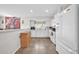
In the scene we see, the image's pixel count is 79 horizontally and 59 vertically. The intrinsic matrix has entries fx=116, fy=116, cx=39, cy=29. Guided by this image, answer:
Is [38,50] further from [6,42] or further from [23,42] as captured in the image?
[6,42]

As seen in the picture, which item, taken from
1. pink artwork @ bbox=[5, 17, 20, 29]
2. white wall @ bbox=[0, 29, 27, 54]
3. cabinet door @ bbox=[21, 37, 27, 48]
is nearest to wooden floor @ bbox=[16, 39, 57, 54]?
cabinet door @ bbox=[21, 37, 27, 48]

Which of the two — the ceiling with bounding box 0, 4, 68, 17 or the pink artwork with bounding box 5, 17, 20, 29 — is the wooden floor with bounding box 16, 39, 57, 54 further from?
the pink artwork with bounding box 5, 17, 20, 29

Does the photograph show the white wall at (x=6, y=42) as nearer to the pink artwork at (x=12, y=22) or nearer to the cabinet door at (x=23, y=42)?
the cabinet door at (x=23, y=42)

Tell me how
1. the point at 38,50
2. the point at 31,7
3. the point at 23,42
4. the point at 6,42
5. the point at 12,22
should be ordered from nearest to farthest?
the point at 6,42, the point at 38,50, the point at 23,42, the point at 31,7, the point at 12,22

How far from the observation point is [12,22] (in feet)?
34.0

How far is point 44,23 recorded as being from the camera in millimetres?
11016

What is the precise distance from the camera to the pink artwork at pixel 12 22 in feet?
32.4

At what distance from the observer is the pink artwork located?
32.4ft

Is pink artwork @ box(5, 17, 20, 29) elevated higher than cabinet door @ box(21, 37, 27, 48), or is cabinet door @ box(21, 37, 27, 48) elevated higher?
pink artwork @ box(5, 17, 20, 29)

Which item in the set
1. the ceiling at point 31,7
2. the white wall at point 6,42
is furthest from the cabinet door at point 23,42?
the white wall at point 6,42

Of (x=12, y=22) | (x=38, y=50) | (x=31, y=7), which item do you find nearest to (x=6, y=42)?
(x=38, y=50)
